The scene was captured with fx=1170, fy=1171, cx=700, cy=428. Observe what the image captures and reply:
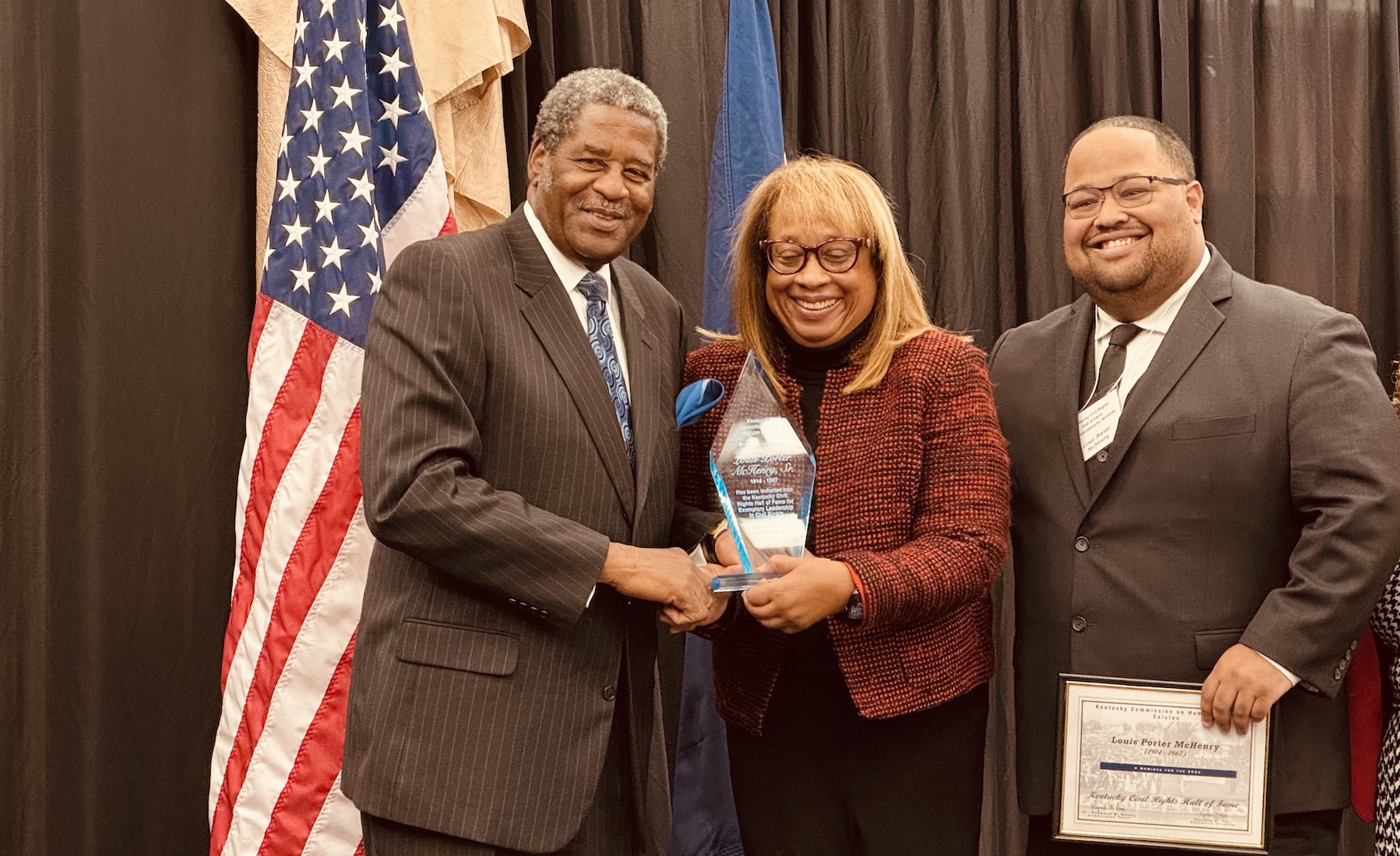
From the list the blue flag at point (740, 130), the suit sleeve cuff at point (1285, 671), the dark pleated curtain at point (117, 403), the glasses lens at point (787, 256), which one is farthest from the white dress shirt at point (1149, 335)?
the dark pleated curtain at point (117, 403)

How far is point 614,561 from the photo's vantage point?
185 cm

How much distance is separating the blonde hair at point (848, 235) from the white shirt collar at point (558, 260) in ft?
1.13

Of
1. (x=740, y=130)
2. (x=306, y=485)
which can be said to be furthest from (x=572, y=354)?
(x=740, y=130)

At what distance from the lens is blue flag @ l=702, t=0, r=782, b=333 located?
331 centimetres

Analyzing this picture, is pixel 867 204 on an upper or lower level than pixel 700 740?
upper

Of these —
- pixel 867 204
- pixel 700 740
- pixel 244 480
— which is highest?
pixel 867 204

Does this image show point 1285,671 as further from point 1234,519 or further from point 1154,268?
point 1154,268

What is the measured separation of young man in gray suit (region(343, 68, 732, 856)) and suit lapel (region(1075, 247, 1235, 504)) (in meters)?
0.87

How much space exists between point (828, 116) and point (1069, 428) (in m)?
1.80

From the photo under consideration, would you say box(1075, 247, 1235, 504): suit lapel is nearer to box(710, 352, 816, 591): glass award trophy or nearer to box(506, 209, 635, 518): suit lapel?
box(710, 352, 816, 591): glass award trophy

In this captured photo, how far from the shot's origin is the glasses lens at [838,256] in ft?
6.95

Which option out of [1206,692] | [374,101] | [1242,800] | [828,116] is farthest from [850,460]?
[828,116]

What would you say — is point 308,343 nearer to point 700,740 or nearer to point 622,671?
point 622,671

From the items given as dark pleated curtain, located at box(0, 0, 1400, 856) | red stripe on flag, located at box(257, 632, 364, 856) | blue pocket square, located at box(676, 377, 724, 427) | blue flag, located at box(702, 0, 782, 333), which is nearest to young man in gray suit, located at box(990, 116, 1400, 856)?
blue pocket square, located at box(676, 377, 724, 427)
